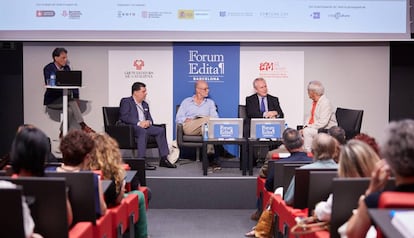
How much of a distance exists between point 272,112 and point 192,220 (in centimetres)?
220

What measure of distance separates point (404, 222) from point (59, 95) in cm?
681

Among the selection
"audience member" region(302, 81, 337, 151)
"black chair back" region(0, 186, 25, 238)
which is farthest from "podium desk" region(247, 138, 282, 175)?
"black chair back" region(0, 186, 25, 238)

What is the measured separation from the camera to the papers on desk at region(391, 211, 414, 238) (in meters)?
1.77

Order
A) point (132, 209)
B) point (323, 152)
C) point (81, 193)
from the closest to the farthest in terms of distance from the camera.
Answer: point (81, 193) < point (323, 152) < point (132, 209)

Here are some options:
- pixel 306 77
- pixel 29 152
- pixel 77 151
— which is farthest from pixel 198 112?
pixel 29 152

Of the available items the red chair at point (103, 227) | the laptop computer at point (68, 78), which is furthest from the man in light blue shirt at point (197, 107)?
the red chair at point (103, 227)

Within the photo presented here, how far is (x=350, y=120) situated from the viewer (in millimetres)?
7543

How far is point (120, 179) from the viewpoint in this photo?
3.94 m

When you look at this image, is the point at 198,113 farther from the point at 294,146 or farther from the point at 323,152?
the point at 323,152

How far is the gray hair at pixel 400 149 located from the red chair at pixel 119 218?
205 centimetres

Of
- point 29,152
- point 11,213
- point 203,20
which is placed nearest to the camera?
point 11,213

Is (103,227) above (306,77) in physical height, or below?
below

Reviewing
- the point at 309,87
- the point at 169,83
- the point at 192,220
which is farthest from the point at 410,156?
the point at 169,83

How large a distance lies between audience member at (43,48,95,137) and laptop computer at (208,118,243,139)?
1854 mm
